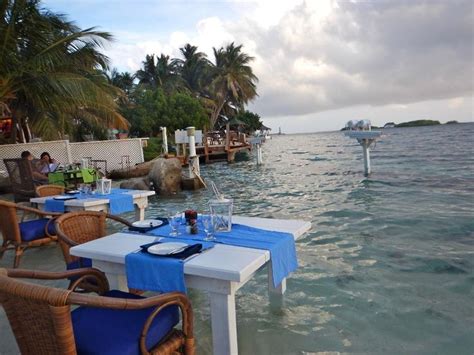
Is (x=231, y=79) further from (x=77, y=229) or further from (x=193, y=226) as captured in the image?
(x=193, y=226)

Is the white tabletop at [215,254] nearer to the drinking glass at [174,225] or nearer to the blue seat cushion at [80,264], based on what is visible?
the drinking glass at [174,225]

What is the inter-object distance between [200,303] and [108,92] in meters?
10.1

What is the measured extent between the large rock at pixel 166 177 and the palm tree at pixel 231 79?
24.7 metres

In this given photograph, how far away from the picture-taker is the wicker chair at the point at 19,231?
366cm

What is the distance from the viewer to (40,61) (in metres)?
9.43

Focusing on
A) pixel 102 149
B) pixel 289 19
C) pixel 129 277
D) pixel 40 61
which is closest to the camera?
pixel 129 277

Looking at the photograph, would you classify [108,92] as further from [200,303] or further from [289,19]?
[200,303]

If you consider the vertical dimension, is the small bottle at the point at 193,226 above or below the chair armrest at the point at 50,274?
above

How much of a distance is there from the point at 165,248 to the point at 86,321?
52cm

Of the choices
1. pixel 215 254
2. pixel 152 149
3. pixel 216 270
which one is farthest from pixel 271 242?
pixel 152 149

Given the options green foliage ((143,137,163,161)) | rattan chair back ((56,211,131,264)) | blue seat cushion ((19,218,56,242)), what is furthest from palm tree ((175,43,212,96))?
rattan chair back ((56,211,131,264))

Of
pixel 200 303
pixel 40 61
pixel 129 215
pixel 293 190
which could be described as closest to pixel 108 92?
pixel 40 61

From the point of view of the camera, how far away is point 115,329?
171cm

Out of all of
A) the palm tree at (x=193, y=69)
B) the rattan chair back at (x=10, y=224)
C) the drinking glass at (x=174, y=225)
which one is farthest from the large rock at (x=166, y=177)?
the palm tree at (x=193, y=69)
